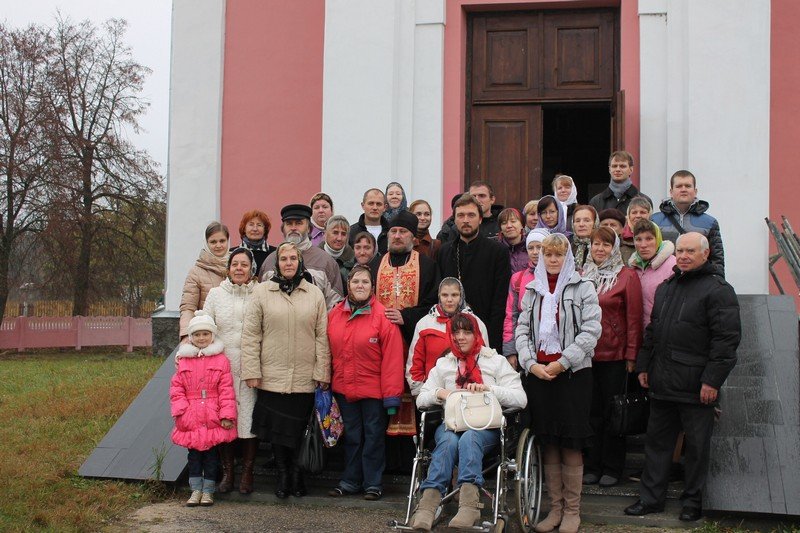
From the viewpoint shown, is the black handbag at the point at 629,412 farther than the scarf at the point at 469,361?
Yes

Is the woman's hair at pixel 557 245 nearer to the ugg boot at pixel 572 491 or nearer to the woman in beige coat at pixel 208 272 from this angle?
the ugg boot at pixel 572 491

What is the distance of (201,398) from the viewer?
6371mm

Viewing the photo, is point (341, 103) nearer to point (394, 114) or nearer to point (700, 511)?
point (394, 114)

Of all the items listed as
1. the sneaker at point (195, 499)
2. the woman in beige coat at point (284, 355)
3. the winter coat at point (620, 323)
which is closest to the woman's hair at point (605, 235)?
the winter coat at point (620, 323)

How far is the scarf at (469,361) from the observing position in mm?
5805

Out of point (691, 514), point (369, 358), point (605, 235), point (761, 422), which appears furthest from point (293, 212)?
point (761, 422)

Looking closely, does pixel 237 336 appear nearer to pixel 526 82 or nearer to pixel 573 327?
pixel 573 327

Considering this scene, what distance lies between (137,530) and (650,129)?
6.60 meters

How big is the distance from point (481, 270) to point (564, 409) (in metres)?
1.31

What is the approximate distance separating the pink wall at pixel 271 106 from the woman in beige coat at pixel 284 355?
4335mm

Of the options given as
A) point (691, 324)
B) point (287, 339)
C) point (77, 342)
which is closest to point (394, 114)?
point (287, 339)

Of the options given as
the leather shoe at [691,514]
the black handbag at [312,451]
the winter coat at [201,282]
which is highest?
the winter coat at [201,282]

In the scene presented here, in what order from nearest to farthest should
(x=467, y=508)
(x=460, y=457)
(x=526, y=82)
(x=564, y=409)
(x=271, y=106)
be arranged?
1. (x=467, y=508)
2. (x=460, y=457)
3. (x=564, y=409)
4. (x=526, y=82)
5. (x=271, y=106)

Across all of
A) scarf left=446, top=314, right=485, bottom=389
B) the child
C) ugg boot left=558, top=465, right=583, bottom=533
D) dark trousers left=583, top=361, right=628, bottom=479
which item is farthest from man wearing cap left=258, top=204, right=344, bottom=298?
ugg boot left=558, top=465, right=583, bottom=533
